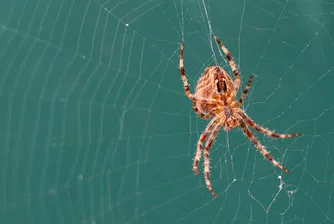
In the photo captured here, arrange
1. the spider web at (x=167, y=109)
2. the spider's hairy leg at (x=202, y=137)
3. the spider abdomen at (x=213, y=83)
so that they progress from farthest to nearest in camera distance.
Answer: the spider web at (x=167, y=109) < the spider's hairy leg at (x=202, y=137) < the spider abdomen at (x=213, y=83)

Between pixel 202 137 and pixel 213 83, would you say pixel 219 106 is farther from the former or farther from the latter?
pixel 213 83

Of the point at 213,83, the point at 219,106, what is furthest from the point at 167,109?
the point at 213,83

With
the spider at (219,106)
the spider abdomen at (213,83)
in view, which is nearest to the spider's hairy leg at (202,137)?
the spider at (219,106)

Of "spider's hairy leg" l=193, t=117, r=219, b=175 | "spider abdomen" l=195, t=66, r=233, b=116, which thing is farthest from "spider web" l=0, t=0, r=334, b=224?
"spider abdomen" l=195, t=66, r=233, b=116

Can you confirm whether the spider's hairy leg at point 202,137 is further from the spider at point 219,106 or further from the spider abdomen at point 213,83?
the spider abdomen at point 213,83

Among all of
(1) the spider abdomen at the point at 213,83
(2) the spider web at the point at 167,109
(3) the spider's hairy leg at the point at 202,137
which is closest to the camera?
(1) the spider abdomen at the point at 213,83

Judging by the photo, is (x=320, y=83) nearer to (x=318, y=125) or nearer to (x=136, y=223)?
(x=318, y=125)

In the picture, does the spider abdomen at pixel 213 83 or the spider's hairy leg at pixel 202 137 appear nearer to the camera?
the spider abdomen at pixel 213 83

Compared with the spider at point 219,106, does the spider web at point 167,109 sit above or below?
above
